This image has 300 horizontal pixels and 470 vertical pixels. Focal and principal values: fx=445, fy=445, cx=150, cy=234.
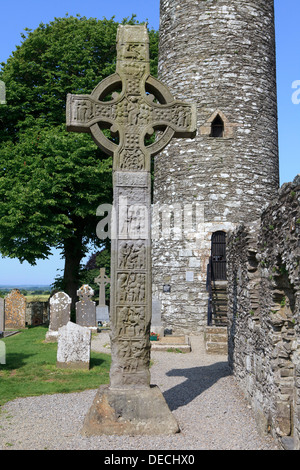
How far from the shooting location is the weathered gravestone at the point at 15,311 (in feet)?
52.0

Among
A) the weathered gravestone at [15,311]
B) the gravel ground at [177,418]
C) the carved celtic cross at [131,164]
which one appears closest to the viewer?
the gravel ground at [177,418]

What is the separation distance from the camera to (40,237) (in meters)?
15.1

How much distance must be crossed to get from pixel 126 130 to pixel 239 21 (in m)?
9.96

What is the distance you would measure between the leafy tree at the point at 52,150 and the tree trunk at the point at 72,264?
0.04 meters

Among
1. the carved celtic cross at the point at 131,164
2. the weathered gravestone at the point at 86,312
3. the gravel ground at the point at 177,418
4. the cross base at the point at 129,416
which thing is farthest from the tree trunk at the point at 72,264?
the cross base at the point at 129,416

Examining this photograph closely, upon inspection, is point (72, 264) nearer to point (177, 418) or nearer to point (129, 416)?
point (177, 418)

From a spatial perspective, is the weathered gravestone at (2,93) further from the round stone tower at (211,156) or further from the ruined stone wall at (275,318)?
the ruined stone wall at (275,318)

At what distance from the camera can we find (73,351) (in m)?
8.53

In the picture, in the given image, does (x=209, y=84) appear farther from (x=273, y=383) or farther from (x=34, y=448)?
(x=34, y=448)

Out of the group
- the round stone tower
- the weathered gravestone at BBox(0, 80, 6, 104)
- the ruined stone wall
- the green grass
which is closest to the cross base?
the ruined stone wall

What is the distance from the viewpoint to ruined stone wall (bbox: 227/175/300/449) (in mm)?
4035

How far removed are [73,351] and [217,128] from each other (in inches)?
328

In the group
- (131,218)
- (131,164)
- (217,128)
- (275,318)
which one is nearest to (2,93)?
(217,128)

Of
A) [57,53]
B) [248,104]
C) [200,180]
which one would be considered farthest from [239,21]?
[57,53]
